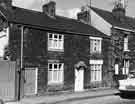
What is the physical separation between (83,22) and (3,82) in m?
14.0

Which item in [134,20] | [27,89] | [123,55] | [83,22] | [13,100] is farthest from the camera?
[134,20]

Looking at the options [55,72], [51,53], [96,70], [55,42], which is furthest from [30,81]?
[96,70]

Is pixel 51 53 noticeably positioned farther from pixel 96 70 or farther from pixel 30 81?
pixel 96 70

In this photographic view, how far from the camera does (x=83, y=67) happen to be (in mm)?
20234

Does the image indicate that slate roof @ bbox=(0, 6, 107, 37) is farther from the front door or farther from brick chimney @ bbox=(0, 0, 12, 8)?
the front door

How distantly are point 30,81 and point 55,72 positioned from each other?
2.57 m

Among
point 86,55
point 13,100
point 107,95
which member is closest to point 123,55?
point 86,55

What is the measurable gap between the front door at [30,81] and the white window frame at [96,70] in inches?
261

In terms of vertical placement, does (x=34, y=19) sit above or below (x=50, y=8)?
below

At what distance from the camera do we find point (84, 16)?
1027 inches

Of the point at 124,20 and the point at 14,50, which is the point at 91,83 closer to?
the point at 14,50

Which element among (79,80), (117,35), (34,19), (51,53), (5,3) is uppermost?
(5,3)

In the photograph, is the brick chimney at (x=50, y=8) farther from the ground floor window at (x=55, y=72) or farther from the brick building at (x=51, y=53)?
the ground floor window at (x=55, y=72)

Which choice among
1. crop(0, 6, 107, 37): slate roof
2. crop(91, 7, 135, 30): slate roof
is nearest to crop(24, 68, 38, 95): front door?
crop(0, 6, 107, 37): slate roof
